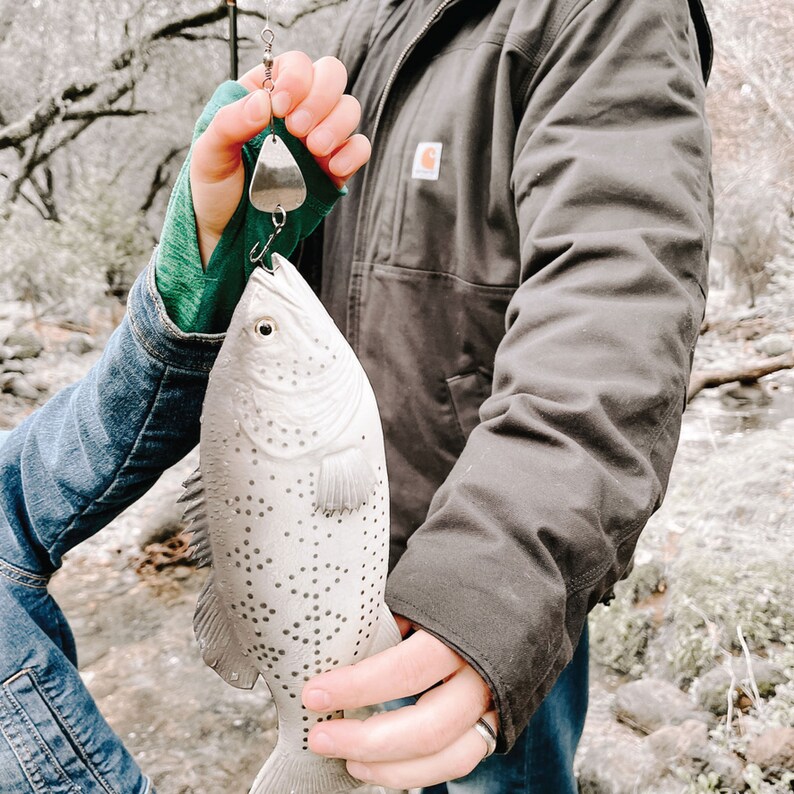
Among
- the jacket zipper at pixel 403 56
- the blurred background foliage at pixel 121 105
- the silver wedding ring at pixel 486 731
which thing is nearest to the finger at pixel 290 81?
the jacket zipper at pixel 403 56

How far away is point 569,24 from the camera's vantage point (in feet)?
4.27

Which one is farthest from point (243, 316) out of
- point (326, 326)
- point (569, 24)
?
point (569, 24)

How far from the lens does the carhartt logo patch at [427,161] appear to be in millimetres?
1612

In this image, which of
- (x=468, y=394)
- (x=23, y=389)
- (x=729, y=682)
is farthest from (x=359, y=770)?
(x=23, y=389)

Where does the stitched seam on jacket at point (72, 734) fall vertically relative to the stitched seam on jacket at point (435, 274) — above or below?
below

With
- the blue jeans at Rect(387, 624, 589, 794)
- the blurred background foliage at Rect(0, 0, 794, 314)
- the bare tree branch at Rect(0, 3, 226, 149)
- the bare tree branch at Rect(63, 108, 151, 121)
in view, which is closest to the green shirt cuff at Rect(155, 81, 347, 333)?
the blue jeans at Rect(387, 624, 589, 794)

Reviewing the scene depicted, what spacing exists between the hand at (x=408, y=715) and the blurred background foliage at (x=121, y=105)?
17.6ft

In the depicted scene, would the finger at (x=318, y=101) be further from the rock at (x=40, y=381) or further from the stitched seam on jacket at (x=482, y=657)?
the rock at (x=40, y=381)

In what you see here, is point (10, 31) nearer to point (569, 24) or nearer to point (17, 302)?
point (17, 302)

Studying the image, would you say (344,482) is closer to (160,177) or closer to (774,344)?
(160,177)

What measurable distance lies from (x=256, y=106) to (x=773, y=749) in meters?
2.72

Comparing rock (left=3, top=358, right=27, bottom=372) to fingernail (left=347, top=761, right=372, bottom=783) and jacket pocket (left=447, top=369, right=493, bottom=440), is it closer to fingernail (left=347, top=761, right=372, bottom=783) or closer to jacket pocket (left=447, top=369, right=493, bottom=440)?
jacket pocket (left=447, top=369, right=493, bottom=440)

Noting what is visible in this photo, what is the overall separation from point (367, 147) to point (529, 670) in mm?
907

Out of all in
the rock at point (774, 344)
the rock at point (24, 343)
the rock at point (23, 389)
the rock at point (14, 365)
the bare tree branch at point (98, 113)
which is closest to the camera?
the bare tree branch at point (98, 113)
